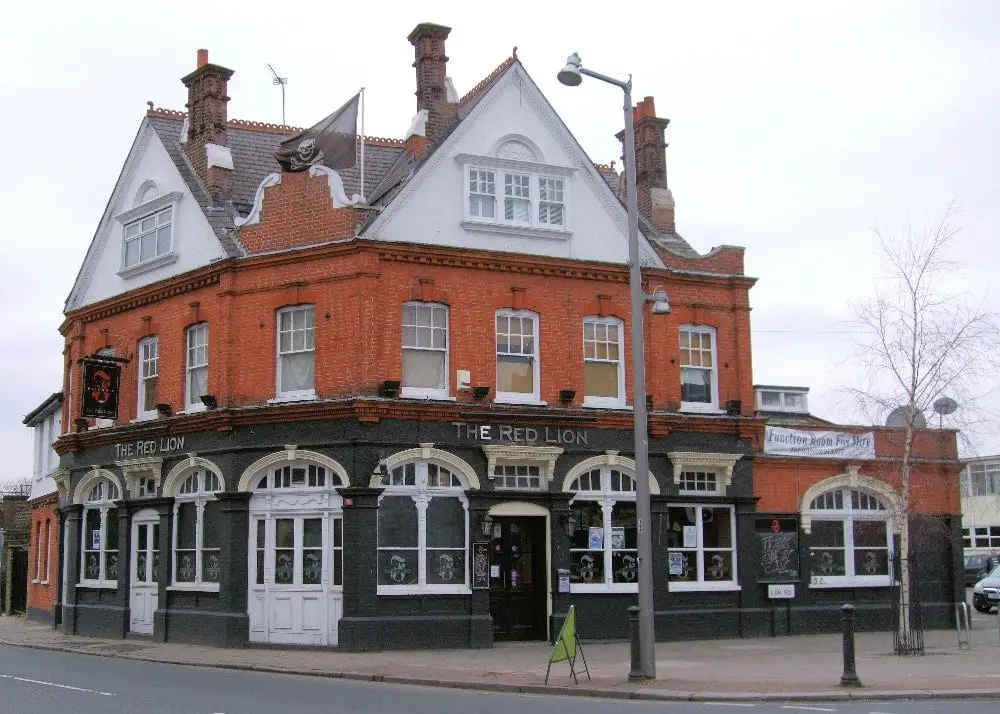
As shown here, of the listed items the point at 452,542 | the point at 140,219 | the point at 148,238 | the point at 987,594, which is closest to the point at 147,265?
the point at 148,238

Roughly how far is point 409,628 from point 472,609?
1.33m

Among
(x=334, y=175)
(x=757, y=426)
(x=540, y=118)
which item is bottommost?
(x=757, y=426)

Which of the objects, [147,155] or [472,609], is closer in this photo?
[472,609]

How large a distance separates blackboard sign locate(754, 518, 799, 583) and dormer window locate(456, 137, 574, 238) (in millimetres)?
8367

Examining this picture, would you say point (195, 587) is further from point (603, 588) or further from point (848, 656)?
point (848, 656)

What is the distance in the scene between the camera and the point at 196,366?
25094 millimetres

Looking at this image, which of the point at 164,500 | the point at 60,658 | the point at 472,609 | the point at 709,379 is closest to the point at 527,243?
the point at 709,379

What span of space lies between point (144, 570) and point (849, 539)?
16.7 meters

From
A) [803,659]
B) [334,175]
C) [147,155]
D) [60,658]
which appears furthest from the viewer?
[147,155]

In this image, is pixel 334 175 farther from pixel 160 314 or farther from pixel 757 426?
pixel 757 426

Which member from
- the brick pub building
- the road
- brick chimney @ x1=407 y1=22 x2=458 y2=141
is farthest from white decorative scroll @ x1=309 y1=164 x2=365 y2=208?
the road

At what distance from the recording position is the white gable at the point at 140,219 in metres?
25.6

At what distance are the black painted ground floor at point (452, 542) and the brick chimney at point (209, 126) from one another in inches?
242

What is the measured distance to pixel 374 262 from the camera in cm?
2289
